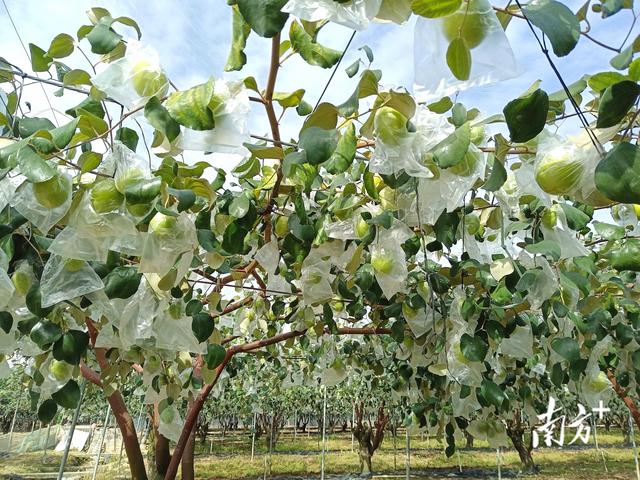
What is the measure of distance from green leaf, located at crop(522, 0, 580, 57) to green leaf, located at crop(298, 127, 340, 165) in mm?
276

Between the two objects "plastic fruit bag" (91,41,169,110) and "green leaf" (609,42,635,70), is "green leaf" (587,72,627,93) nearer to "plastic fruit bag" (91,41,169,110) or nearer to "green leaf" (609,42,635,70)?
"green leaf" (609,42,635,70)

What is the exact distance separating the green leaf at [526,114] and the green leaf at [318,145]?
0.22 m

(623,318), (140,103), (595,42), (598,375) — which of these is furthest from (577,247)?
(623,318)

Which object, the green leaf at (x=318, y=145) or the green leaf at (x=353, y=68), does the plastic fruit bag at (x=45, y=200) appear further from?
the green leaf at (x=353, y=68)

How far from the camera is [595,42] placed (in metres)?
0.48

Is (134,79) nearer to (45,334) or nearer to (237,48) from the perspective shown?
(237,48)

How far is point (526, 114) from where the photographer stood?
1.58ft

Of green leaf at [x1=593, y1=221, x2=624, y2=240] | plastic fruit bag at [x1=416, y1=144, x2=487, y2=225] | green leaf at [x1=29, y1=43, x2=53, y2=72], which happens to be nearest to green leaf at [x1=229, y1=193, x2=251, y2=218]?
plastic fruit bag at [x1=416, y1=144, x2=487, y2=225]

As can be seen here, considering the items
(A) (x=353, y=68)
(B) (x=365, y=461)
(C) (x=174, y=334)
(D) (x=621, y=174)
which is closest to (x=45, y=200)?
(C) (x=174, y=334)

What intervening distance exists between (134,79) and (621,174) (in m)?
0.60

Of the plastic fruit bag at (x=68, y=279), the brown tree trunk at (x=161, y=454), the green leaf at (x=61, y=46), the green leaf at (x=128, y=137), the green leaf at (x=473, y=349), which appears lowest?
the brown tree trunk at (x=161, y=454)

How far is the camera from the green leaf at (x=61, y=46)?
0.82 metres

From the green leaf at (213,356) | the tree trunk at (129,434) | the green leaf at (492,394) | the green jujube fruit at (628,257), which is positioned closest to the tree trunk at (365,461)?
the tree trunk at (129,434)

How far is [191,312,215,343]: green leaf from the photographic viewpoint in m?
1.01
